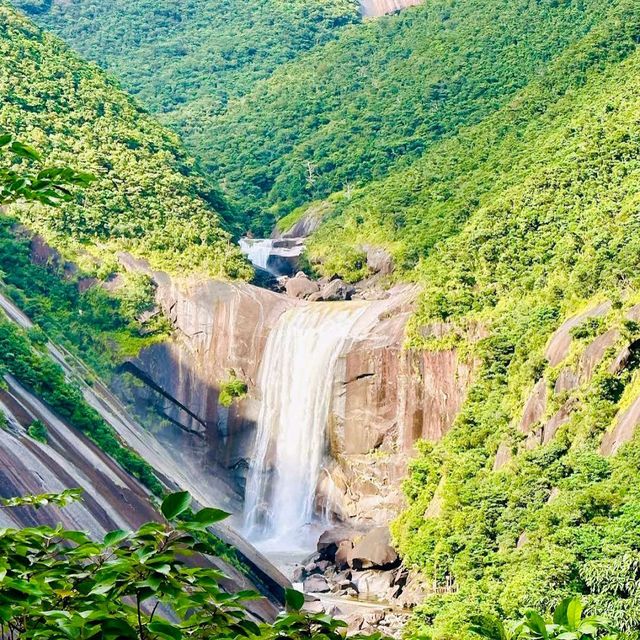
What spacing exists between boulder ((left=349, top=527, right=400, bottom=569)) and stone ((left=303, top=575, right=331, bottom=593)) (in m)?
0.99

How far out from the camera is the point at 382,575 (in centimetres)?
2891

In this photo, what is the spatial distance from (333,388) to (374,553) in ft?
28.2

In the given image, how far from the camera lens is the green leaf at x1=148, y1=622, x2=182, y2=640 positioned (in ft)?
11.3

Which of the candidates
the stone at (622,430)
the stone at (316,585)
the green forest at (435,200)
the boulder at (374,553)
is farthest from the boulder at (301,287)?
the stone at (622,430)

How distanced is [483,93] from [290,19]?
29314 millimetres

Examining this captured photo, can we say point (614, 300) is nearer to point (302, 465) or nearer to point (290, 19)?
point (302, 465)

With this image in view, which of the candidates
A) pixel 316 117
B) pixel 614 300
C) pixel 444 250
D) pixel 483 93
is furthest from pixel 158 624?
pixel 316 117

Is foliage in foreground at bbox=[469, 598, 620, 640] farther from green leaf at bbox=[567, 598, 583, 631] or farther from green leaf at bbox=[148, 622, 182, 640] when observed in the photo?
green leaf at bbox=[148, 622, 182, 640]

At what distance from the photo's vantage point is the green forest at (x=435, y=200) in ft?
79.7

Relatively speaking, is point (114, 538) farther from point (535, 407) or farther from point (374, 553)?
point (374, 553)

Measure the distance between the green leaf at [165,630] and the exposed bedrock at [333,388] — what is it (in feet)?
100

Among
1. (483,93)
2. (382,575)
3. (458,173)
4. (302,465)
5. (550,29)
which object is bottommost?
(382,575)

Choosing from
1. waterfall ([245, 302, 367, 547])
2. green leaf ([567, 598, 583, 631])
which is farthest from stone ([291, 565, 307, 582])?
green leaf ([567, 598, 583, 631])

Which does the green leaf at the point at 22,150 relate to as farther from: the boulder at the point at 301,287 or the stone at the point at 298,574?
the boulder at the point at 301,287
